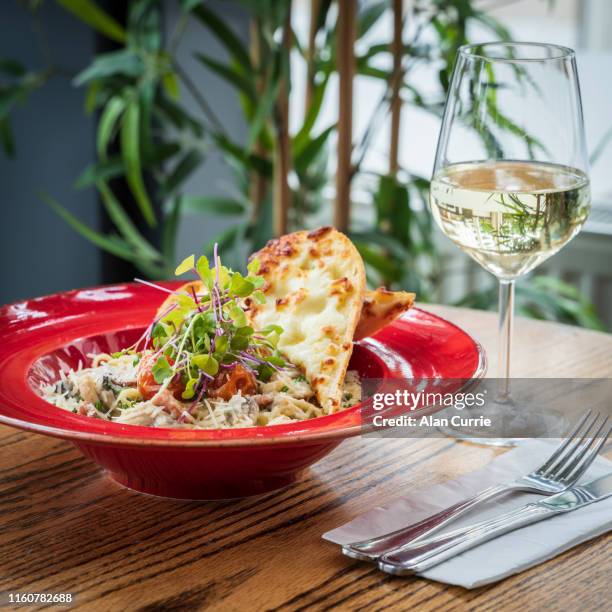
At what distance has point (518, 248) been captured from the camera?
3.45 feet

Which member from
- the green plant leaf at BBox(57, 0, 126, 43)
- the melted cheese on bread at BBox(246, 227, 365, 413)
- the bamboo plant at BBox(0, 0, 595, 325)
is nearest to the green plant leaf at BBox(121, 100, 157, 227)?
the bamboo plant at BBox(0, 0, 595, 325)

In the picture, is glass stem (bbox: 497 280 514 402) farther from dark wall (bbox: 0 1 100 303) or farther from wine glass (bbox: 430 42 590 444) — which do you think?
dark wall (bbox: 0 1 100 303)

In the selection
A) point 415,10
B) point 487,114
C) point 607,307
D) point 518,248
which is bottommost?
point 607,307

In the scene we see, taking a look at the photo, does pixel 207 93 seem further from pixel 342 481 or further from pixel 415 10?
pixel 342 481

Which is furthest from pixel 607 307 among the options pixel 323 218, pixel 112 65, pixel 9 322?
pixel 9 322

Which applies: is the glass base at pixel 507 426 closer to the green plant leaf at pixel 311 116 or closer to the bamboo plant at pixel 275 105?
the bamboo plant at pixel 275 105

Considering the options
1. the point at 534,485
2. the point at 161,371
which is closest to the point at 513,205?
the point at 534,485

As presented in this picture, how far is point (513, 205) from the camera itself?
1.02m

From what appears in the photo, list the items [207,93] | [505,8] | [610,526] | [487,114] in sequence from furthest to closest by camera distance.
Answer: [505,8] → [207,93] → [487,114] → [610,526]

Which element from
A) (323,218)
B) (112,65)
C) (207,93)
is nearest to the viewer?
(112,65)

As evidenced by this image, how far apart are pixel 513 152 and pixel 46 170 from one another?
85.6 inches

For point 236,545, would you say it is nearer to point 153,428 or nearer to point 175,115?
point 153,428

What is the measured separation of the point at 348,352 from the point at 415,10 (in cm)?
155

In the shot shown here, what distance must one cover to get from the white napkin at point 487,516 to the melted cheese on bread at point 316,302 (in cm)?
12
